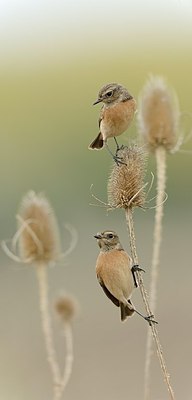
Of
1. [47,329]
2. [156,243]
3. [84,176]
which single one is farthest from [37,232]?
[84,176]

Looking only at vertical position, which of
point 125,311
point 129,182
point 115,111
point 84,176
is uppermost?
point 84,176

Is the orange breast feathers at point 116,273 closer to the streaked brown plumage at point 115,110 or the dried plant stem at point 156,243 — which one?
the dried plant stem at point 156,243

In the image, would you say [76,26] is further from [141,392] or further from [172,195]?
[141,392]

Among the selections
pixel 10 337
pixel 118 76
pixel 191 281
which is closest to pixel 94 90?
pixel 118 76

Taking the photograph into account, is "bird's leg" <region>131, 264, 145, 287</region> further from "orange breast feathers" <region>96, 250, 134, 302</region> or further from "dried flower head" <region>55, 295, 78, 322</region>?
"dried flower head" <region>55, 295, 78, 322</region>

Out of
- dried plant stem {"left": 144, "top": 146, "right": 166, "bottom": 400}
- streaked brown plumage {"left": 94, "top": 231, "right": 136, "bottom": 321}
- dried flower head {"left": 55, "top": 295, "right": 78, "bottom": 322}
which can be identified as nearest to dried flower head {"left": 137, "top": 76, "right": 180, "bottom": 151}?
dried plant stem {"left": 144, "top": 146, "right": 166, "bottom": 400}

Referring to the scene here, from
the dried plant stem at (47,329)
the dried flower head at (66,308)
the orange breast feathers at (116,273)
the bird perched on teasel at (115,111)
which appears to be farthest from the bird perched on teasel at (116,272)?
the dried flower head at (66,308)

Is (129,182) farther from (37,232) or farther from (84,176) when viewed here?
(84,176)
